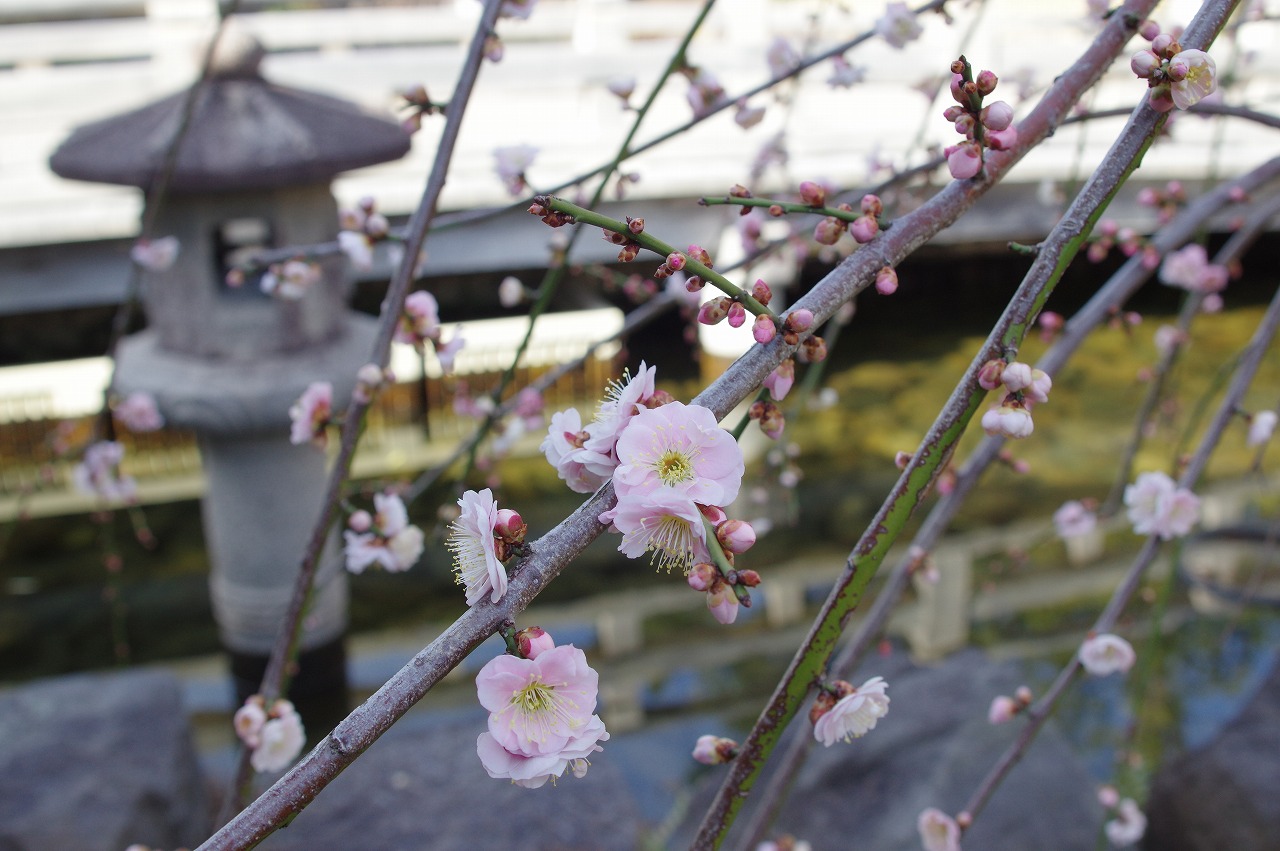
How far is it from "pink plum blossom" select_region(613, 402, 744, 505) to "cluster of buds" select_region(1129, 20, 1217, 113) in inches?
11.5

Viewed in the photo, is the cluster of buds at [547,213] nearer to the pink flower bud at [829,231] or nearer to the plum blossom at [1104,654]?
the pink flower bud at [829,231]

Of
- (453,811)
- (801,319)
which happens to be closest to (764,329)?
(801,319)

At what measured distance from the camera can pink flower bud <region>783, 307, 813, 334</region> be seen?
509 mm

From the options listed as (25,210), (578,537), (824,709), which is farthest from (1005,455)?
(25,210)

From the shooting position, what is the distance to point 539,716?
1.68ft

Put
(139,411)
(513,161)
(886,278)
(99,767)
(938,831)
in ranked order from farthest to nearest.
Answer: (139,411)
(99,767)
(513,161)
(938,831)
(886,278)

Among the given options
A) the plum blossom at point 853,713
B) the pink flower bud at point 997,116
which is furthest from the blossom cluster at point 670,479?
the pink flower bud at point 997,116

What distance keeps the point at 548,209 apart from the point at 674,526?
15 cm

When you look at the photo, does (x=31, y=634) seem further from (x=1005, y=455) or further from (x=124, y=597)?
(x=1005, y=455)

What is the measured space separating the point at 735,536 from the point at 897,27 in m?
0.86

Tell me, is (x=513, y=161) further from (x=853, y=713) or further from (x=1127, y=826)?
(x=1127, y=826)

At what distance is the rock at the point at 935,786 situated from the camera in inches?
77.6

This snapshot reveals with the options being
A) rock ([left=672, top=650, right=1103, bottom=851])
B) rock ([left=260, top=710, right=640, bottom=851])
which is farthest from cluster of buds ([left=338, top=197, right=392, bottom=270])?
rock ([left=672, top=650, right=1103, bottom=851])

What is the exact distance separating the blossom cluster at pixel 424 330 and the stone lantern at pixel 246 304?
137 cm
